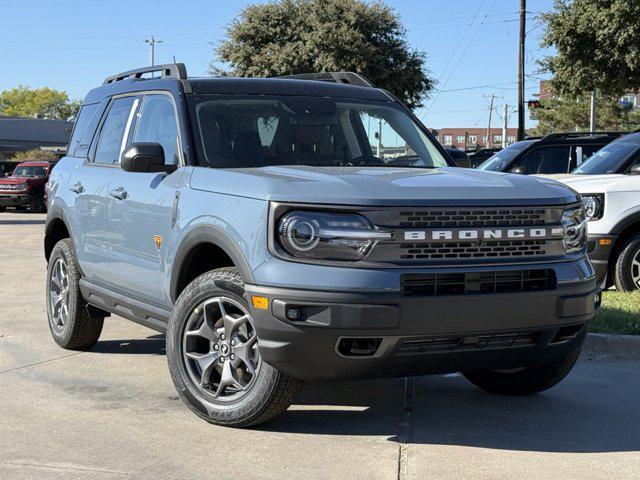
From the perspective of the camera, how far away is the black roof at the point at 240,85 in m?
5.77

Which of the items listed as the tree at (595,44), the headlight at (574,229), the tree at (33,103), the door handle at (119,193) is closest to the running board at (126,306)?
the door handle at (119,193)

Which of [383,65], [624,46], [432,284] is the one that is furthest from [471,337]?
[383,65]

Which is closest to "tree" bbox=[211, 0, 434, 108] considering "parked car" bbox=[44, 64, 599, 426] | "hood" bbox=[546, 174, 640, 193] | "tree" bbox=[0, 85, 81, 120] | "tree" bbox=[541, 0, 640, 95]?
"tree" bbox=[541, 0, 640, 95]

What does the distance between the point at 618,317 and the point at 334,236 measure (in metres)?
4.11

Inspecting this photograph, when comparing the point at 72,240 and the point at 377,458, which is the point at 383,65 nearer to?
the point at 72,240

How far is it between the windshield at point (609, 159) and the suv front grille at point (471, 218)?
581 cm

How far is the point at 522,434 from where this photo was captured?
5.02m

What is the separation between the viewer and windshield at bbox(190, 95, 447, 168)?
5.53 m

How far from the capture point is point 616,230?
30.0 ft

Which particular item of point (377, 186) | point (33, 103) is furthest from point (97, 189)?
point (33, 103)

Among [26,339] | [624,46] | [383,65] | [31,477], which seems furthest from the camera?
[383,65]

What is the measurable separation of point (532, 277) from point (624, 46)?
18.8 meters

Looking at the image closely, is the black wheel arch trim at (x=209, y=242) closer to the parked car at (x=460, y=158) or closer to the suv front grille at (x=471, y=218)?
the suv front grille at (x=471, y=218)

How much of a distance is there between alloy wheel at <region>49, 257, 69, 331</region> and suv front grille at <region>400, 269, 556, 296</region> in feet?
11.7
